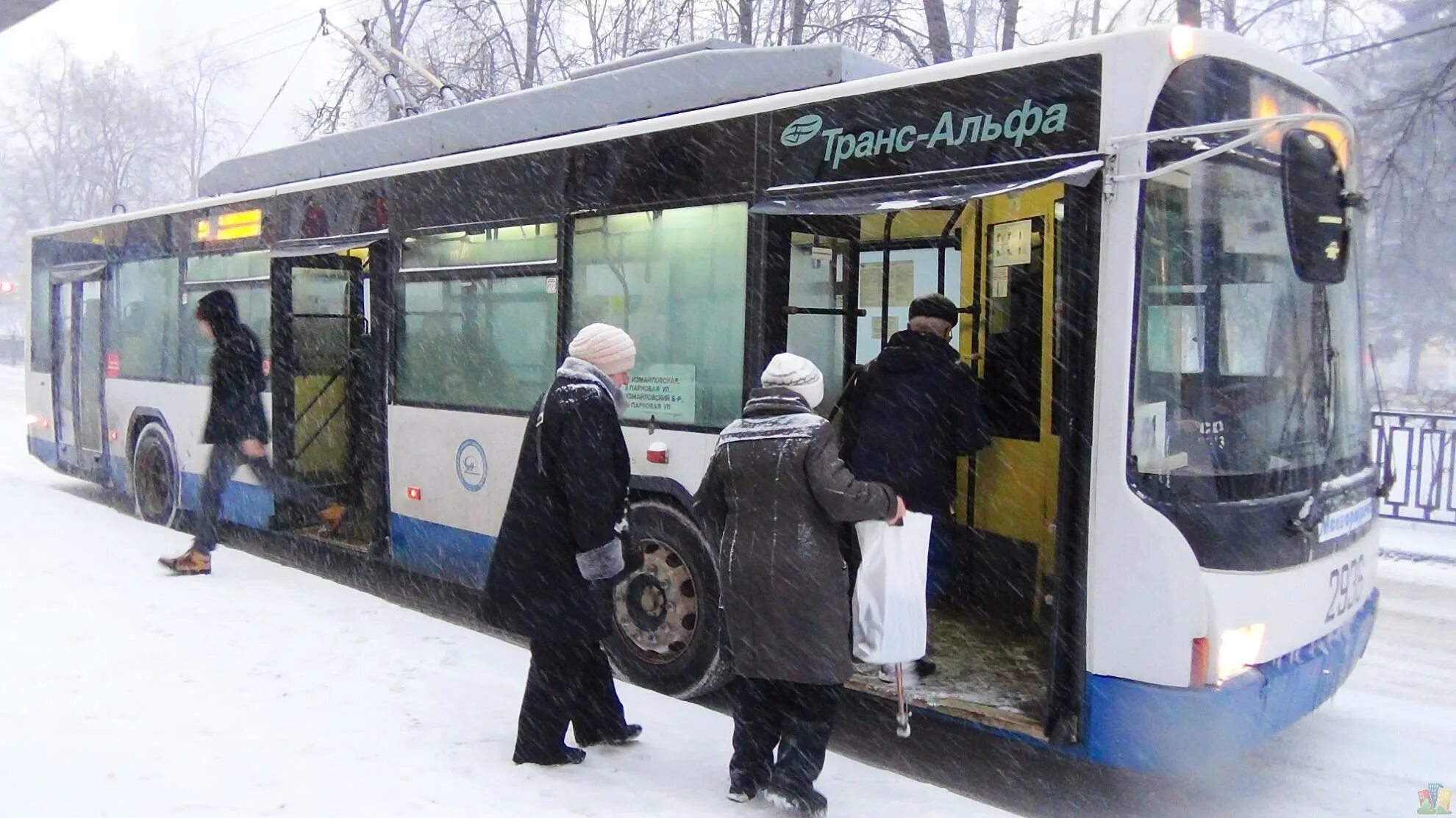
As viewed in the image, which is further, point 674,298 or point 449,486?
point 449,486

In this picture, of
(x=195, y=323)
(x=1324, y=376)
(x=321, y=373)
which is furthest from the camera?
(x=195, y=323)

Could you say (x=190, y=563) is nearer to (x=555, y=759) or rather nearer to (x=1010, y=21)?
(x=555, y=759)

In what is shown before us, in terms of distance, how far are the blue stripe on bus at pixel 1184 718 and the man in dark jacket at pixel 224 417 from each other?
5705mm

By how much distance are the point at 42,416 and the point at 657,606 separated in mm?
9176

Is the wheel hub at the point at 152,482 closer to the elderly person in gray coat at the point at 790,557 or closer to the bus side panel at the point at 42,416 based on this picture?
the bus side panel at the point at 42,416

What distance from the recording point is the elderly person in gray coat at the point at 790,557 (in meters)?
3.78

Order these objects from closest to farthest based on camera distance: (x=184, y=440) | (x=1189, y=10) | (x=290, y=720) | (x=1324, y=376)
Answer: (x=1324, y=376) → (x=290, y=720) → (x=184, y=440) → (x=1189, y=10)

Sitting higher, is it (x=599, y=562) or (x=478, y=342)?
(x=478, y=342)

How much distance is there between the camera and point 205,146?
54719 millimetres

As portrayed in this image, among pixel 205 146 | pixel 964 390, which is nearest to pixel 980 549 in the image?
pixel 964 390

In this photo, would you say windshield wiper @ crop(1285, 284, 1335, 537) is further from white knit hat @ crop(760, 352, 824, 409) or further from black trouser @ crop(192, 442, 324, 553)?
black trouser @ crop(192, 442, 324, 553)

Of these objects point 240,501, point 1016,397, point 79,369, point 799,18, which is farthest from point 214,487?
point 799,18

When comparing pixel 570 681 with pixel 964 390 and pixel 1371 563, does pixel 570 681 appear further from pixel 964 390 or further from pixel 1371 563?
pixel 1371 563

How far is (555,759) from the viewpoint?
4297 mm
